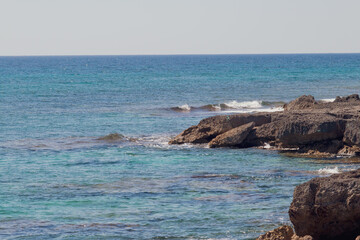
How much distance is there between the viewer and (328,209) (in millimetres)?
12195

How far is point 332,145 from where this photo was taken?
25484mm

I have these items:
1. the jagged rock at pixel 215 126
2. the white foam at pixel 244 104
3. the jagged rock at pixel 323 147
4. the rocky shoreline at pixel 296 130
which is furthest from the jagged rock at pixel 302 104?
the white foam at pixel 244 104

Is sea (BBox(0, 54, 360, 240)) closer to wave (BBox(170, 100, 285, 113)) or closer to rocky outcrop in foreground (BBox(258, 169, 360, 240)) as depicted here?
rocky outcrop in foreground (BBox(258, 169, 360, 240))

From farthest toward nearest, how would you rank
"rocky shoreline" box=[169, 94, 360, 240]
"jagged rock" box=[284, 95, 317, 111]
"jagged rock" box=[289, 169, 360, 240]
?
"jagged rock" box=[284, 95, 317, 111]
"rocky shoreline" box=[169, 94, 360, 240]
"jagged rock" box=[289, 169, 360, 240]

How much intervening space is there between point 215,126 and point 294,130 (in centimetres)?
440

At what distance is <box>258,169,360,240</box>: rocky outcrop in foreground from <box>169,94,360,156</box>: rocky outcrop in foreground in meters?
13.0

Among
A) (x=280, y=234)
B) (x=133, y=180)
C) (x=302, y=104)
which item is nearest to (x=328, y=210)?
(x=280, y=234)

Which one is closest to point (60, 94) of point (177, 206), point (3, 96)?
point (3, 96)

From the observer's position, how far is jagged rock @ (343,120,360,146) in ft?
81.1

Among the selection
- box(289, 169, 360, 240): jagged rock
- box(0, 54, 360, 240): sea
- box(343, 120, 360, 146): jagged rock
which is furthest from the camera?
box(343, 120, 360, 146): jagged rock

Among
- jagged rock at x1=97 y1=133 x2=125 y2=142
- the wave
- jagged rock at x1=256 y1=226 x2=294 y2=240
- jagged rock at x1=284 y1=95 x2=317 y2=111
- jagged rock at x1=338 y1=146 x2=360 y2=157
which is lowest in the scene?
jagged rock at x1=97 y1=133 x2=125 y2=142

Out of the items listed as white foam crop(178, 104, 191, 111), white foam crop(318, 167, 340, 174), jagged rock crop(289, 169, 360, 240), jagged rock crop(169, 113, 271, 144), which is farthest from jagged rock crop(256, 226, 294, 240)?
white foam crop(178, 104, 191, 111)

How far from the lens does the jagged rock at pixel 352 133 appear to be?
2473 cm

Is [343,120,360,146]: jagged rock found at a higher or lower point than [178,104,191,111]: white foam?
higher
